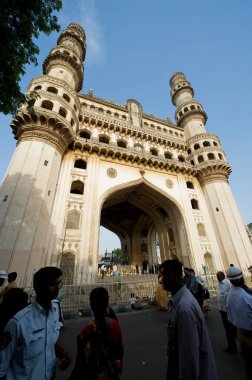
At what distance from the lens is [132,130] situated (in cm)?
2095

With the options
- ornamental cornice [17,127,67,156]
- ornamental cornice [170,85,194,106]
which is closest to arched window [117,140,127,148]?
ornamental cornice [17,127,67,156]

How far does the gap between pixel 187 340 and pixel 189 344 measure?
0.03 meters

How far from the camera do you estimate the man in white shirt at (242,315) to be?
273 centimetres

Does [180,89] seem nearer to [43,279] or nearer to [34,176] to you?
[34,176]

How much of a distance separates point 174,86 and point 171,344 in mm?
35936

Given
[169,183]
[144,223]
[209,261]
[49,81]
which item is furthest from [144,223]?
[49,81]

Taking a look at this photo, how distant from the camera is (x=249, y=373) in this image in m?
2.71

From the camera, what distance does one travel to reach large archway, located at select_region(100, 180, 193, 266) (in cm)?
1806

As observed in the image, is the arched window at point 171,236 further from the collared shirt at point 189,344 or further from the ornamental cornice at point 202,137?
the collared shirt at point 189,344

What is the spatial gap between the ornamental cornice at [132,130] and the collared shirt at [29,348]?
761 inches

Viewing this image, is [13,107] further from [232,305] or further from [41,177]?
[232,305]

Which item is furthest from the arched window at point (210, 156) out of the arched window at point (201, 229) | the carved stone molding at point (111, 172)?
the carved stone molding at point (111, 172)

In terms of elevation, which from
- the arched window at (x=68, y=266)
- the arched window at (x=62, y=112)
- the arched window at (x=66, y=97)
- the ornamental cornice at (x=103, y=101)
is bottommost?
the arched window at (x=68, y=266)

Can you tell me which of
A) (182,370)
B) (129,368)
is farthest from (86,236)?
(182,370)
